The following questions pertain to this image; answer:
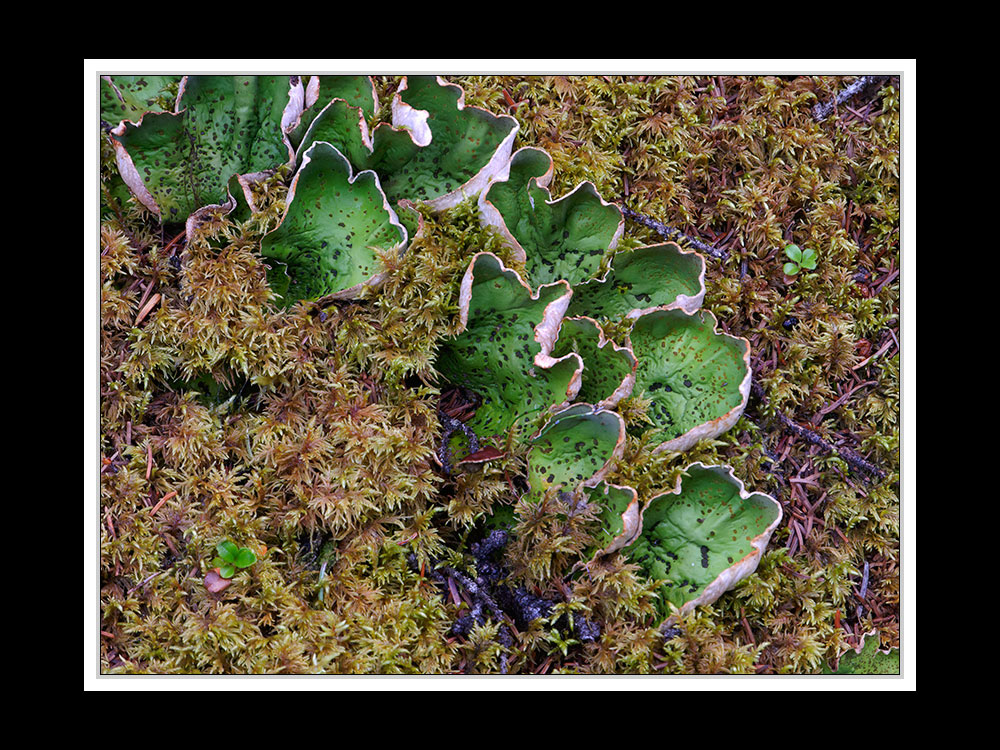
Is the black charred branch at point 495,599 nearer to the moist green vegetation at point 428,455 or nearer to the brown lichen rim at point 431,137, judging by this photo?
the moist green vegetation at point 428,455

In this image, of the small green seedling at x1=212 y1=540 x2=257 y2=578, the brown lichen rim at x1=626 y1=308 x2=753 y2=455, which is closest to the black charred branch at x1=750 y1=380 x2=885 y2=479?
the brown lichen rim at x1=626 y1=308 x2=753 y2=455

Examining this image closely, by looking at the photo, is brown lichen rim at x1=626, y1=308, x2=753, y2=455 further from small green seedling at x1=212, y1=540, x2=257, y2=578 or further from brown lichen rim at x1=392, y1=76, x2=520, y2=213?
small green seedling at x1=212, y1=540, x2=257, y2=578

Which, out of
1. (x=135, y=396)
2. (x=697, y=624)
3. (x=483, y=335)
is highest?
(x=483, y=335)

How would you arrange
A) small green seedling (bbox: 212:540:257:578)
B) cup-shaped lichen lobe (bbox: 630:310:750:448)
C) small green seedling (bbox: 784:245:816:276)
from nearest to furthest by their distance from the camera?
small green seedling (bbox: 212:540:257:578) → cup-shaped lichen lobe (bbox: 630:310:750:448) → small green seedling (bbox: 784:245:816:276)

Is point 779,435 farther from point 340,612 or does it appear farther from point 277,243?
point 277,243

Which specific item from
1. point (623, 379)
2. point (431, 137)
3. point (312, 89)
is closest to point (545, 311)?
point (623, 379)

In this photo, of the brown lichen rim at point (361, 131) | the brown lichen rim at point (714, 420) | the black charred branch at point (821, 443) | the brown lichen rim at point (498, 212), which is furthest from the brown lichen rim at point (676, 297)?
the brown lichen rim at point (361, 131)
